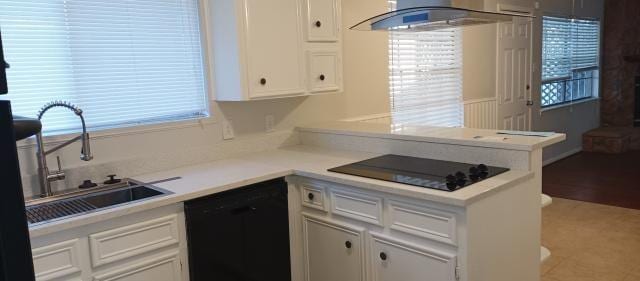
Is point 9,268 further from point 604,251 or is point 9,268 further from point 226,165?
Result: point 604,251

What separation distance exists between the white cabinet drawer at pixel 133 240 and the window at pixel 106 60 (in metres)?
0.75

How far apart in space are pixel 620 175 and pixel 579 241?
258 cm

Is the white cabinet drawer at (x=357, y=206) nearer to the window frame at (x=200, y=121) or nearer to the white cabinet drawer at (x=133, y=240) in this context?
the white cabinet drawer at (x=133, y=240)

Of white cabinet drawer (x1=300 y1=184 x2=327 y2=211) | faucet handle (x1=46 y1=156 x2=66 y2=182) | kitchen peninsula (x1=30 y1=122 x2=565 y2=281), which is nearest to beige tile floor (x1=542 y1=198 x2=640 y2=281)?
kitchen peninsula (x1=30 y1=122 x2=565 y2=281)

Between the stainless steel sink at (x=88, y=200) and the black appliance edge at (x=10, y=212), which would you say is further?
the stainless steel sink at (x=88, y=200)

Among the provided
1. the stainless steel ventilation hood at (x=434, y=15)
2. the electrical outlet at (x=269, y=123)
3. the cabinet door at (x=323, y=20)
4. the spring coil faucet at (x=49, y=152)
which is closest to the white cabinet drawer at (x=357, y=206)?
the stainless steel ventilation hood at (x=434, y=15)

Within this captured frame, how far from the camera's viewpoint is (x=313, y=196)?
2719 millimetres

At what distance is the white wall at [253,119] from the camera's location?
2.68 m

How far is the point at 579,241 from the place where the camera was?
3.84 meters

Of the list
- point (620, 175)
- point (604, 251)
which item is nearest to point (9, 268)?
point (604, 251)

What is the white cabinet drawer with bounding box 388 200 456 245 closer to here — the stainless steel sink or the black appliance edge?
the stainless steel sink

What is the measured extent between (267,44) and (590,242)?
2815mm

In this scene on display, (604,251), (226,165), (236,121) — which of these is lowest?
(604,251)

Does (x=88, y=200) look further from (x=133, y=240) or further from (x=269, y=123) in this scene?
(x=269, y=123)
